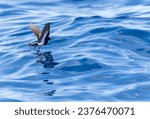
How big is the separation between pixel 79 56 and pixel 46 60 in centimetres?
63

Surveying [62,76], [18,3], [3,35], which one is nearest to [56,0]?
[18,3]

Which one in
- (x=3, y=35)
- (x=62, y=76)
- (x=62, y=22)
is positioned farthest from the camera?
(x=62, y=22)

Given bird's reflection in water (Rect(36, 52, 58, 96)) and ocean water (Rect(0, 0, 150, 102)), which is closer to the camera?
ocean water (Rect(0, 0, 150, 102))

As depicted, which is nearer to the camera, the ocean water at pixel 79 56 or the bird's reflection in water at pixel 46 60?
the ocean water at pixel 79 56

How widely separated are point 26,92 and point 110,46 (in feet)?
8.70

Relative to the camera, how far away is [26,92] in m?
9.03

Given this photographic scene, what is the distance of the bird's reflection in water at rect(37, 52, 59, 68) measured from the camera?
1012cm

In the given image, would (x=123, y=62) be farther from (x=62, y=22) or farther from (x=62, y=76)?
(x=62, y=22)

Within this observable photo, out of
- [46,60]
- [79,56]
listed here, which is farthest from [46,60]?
[79,56]

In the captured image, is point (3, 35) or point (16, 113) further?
point (3, 35)

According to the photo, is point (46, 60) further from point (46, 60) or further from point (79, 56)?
point (79, 56)

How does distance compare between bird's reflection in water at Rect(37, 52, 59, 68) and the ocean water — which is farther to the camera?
bird's reflection in water at Rect(37, 52, 59, 68)

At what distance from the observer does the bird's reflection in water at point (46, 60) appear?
10125 millimetres

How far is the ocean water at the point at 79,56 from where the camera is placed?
8.98 metres
